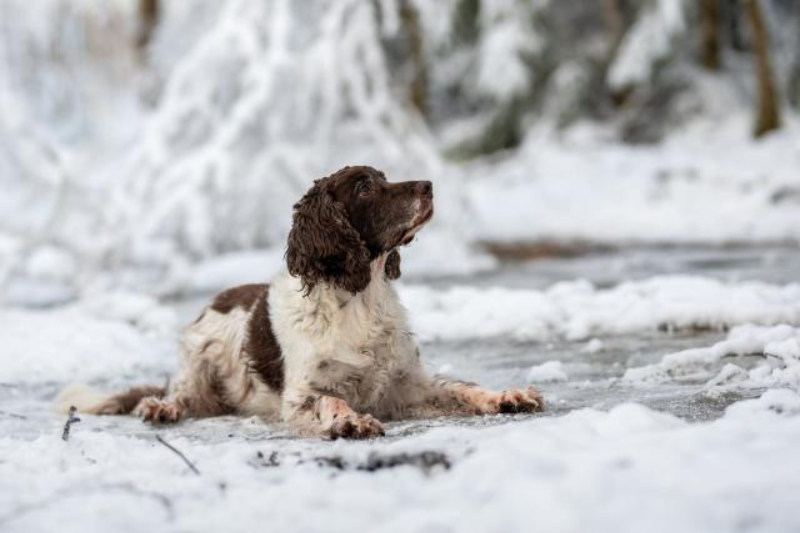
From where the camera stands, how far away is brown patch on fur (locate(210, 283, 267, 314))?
5.45 m

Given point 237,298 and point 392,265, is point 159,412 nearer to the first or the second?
point 237,298

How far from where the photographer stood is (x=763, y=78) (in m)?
17.4

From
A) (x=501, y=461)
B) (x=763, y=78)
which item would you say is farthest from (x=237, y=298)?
(x=763, y=78)

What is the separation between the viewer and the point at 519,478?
2.70 metres

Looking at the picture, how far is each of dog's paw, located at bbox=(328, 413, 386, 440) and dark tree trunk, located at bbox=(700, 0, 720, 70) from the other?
18.6 m

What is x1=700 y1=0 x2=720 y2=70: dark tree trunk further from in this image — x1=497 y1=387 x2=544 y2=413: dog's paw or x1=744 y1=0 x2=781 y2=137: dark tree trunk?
x1=497 y1=387 x2=544 y2=413: dog's paw

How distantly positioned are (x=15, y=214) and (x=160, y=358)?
788 cm

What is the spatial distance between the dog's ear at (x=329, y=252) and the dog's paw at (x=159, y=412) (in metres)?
1.01

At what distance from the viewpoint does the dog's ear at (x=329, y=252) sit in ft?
15.3

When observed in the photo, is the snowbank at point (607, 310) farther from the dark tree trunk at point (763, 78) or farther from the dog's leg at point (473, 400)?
the dark tree trunk at point (763, 78)

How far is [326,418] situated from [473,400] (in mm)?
713

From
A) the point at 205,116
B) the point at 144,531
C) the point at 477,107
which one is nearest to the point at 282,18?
the point at 205,116

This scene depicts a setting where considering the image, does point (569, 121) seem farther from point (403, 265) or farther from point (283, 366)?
point (283, 366)

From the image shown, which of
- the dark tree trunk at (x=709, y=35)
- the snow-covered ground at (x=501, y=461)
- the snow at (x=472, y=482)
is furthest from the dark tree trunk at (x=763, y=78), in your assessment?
the snow at (x=472, y=482)
